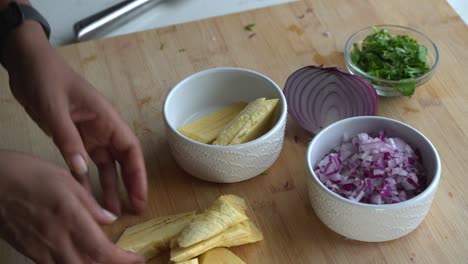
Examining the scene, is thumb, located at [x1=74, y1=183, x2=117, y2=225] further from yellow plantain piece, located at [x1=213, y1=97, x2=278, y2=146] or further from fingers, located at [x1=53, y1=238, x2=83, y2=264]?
yellow plantain piece, located at [x1=213, y1=97, x2=278, y2=146]

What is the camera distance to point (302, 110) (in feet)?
4.87

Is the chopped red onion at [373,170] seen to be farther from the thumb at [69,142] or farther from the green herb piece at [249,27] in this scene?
the green herb piece at [249,27]

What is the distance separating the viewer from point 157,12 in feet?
6.61

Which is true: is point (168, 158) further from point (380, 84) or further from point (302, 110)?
point (380, 84)

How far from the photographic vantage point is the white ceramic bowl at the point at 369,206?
1163mm

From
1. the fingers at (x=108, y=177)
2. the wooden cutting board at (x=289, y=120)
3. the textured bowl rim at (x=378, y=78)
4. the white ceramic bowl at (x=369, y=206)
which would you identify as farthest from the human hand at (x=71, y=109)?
the textured bowl rim at (x=378, y=78)

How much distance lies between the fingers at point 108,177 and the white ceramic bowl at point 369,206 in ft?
1.28

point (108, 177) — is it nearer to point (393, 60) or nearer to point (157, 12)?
point (393, 60)

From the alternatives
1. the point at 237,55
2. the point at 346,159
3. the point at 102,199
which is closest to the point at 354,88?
the point at 346,159

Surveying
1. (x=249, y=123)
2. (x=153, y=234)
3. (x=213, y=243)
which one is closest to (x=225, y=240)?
(x=213, y=243)

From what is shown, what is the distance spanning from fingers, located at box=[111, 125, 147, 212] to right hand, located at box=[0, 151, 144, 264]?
0.24 meters

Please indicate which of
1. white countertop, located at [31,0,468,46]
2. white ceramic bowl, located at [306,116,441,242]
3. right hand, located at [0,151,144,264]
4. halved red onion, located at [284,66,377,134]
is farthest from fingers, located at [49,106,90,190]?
white countertop, located at [31,0,468,46]

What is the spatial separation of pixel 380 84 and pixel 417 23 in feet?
1.09

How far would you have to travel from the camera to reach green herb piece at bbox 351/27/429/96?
152 centimetres
